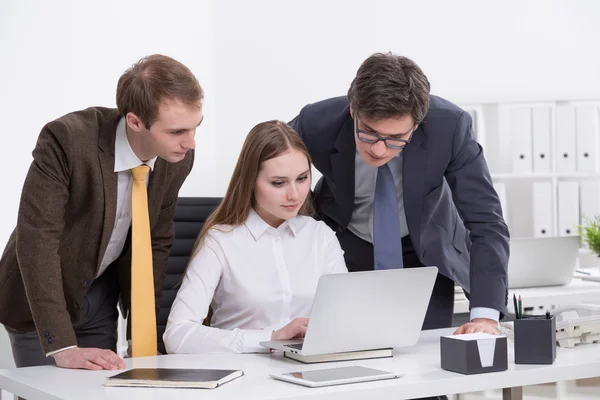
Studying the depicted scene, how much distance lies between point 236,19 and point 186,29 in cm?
28

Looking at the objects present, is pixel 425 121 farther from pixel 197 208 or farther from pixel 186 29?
pixel 186 29

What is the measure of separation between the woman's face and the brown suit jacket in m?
0.20

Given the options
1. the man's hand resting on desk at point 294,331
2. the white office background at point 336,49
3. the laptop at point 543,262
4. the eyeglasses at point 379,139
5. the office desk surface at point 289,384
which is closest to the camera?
the office desk surface at point 289,384

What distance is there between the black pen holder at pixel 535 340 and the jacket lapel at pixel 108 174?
905 mm

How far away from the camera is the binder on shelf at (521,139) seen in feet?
12.8

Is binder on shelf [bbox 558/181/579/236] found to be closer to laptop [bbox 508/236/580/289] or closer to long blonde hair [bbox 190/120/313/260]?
laptop [bbox 508/236/580/289]

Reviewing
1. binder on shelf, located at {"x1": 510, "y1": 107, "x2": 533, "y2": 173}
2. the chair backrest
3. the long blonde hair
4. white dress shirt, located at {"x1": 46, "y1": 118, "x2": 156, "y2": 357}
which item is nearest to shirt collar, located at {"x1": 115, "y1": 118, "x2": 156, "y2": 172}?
white dress shirt, located at {"x1": 46, "y1": 118, "x2": 156, "y2": 357}

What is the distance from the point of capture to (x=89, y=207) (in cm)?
182

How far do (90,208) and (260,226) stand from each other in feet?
1.42

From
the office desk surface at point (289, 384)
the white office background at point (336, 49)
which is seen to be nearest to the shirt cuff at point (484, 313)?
the office desk surface at point (289, 384)

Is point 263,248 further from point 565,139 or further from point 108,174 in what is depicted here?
point 565,139

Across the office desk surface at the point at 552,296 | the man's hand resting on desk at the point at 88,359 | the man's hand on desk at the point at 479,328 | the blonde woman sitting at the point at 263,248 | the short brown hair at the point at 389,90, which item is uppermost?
the short brown hair at the point at 389,90

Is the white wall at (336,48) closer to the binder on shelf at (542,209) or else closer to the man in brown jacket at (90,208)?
the binder on shelf at (542,209)

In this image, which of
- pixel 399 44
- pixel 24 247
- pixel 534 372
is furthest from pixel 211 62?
pixel 534 372
